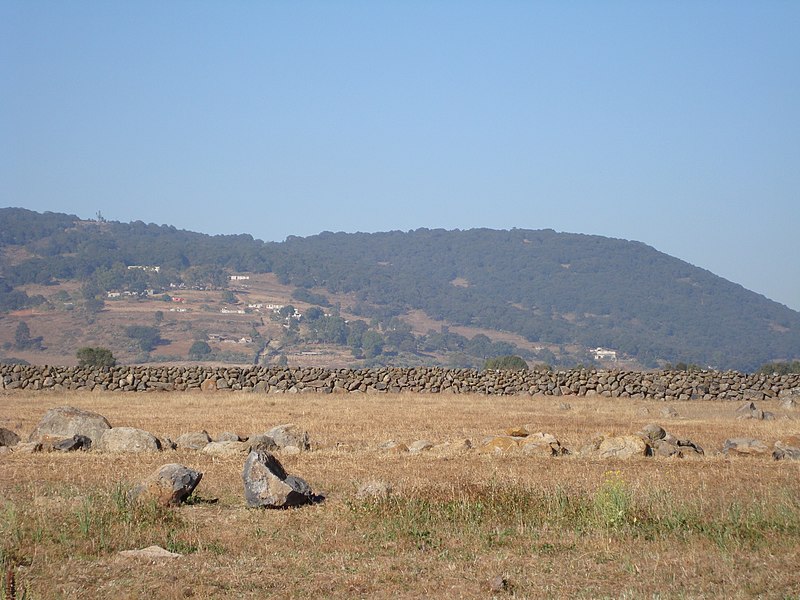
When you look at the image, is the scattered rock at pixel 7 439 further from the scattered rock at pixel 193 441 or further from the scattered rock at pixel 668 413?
the scattered rock at pixel 668 413

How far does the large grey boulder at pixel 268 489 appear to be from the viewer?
42.8ft

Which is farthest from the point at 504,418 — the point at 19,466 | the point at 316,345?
the point at 316,345

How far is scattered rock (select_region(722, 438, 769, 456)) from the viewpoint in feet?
63.1

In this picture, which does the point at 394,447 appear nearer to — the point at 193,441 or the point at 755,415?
the point at 193,441

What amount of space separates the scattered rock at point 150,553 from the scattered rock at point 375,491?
3328 mm

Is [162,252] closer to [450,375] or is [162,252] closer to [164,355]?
[164,355]

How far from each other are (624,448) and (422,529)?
26.1 ft

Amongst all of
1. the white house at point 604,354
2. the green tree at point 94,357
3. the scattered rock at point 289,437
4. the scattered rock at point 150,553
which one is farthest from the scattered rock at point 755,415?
the white house at point 604,354

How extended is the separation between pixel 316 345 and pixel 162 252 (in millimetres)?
69897

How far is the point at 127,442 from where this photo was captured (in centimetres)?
1861

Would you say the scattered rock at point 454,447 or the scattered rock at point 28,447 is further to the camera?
the scattered rock at point 454,447

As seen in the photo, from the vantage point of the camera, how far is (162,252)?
622 feet

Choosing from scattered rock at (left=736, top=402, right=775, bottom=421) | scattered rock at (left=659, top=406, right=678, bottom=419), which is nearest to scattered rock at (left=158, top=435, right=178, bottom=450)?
scattered rock at (left=659, top=406, right=678, bottom=419)

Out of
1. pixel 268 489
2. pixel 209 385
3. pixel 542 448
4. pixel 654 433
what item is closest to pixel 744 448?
pixel 654 433
